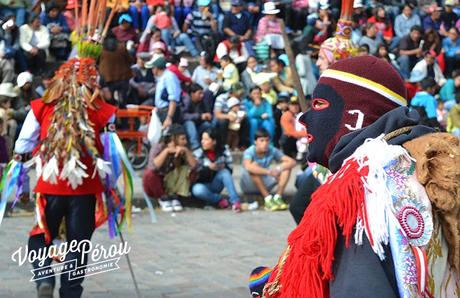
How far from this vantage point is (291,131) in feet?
50.3

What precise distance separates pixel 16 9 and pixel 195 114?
4.60 meters

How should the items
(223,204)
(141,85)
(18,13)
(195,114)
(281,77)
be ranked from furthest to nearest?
(281,77), (18,13), (141,85), (195,114), (223,204)

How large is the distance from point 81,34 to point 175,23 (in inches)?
501

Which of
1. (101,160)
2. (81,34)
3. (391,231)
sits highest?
(391,231)

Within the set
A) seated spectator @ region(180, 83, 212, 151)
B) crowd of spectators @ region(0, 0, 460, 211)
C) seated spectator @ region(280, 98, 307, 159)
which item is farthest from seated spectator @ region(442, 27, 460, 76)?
seated spectator @ region(180, 83, 212, 151)

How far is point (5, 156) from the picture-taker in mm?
11016

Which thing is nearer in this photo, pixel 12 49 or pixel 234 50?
pixel 12 49

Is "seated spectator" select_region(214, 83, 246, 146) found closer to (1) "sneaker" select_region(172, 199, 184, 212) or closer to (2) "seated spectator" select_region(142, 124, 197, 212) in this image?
(2) "seated spectator" select_region(142, 124, 197, 212)

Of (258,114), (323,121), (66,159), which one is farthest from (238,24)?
(323,121)

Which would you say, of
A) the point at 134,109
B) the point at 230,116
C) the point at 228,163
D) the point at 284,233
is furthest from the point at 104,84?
the point at 284,233

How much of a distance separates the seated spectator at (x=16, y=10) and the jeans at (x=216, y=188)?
21.2 ft

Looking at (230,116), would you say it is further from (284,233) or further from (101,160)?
(101,160)

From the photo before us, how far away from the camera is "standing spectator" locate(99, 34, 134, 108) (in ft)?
53.8

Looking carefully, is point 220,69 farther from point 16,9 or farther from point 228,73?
point 16,9
